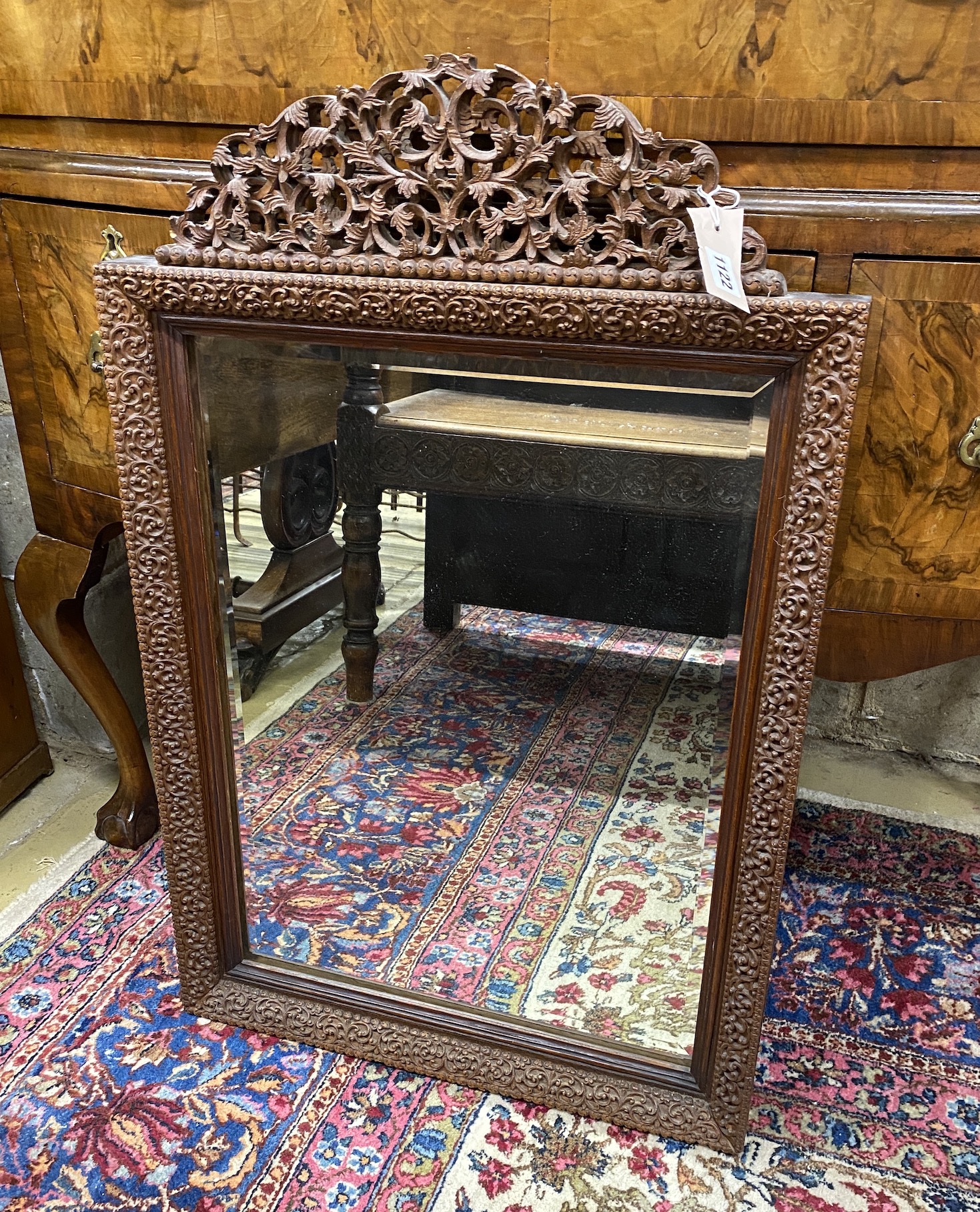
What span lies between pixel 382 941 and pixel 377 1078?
141 millimetres

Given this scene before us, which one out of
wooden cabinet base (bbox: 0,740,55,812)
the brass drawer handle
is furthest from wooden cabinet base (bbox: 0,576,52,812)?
the brass drawer handle

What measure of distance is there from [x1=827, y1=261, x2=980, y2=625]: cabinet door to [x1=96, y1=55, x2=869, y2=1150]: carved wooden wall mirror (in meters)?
0.09

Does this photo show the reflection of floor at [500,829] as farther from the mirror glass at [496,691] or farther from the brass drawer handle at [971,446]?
the brass drawer handle at [971,446]

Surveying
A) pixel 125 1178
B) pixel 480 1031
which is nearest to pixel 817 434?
pixel 480 1031

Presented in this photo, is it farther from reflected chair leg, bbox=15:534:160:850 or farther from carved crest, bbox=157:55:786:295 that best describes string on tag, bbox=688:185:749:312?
reflected chair leg, bbox=15:534:160:850

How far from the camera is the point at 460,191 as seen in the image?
2.64 ft

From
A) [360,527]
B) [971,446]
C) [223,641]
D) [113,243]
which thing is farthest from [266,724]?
[971,446]

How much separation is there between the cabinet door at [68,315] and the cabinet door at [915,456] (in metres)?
0.69

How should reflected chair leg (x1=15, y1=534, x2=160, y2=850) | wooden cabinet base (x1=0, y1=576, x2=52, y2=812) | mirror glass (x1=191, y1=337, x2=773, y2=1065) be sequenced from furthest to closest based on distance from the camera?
wooden cabinet base (x1=0, y1=576, x2=52, y2=812) → reflected chair leg (x1=15, y1=534, x2=160, y2=850) → mirror glass (x1=191, y1=337, x2=773, y2=1065)

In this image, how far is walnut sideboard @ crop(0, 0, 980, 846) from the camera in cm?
77

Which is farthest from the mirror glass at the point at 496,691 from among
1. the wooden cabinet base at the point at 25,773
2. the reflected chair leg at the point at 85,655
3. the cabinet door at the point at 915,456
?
the wooden cabinet base at the point at 25,773

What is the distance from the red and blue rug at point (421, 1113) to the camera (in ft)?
3.12

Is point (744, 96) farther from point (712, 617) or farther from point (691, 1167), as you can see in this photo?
point (691, 1167)

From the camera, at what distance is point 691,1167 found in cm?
98
